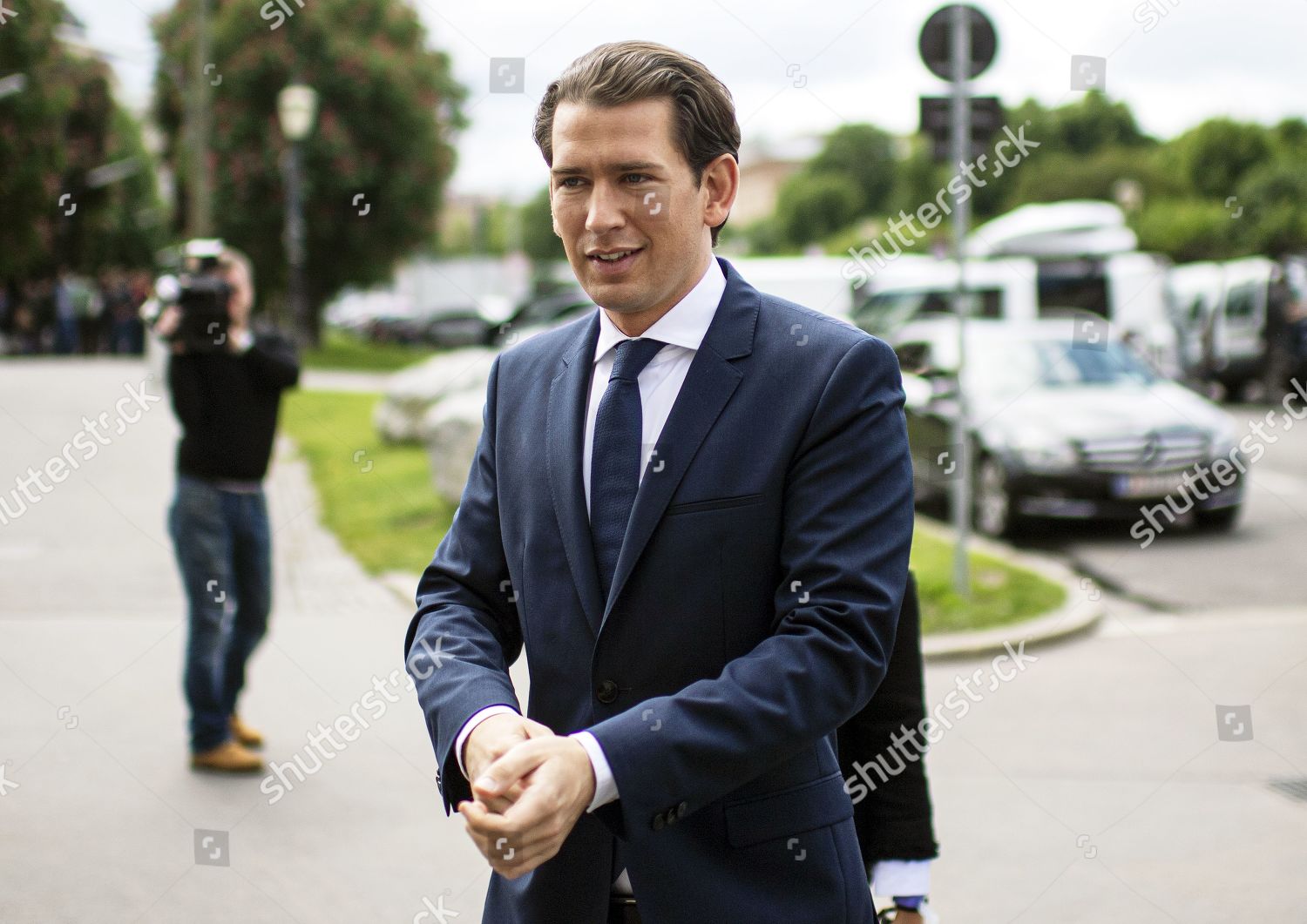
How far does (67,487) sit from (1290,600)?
10.4 meters

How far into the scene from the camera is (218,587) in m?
5.39

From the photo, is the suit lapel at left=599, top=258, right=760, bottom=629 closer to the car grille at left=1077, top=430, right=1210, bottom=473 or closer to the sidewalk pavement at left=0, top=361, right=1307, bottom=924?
the sidewalk pavement at left=0, top=361, right=1307, bottom=924

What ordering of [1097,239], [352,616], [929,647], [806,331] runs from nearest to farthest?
[806,331], [929,647], [352,616], [1097,239]

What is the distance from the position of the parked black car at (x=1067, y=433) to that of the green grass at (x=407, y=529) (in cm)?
79

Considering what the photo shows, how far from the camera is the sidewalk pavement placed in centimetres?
429

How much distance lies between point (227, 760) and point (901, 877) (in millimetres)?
3773

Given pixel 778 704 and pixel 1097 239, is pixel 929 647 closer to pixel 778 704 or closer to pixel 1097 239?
pixel 778 704

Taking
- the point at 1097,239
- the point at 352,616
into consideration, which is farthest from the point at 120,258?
the point at 352,616

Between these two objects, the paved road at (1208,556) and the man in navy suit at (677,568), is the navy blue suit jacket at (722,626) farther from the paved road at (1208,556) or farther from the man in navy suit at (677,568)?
the paved road at (1208,556)

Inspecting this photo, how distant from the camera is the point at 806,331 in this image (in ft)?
5.85

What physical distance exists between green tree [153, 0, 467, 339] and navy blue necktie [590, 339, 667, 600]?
30.9 m

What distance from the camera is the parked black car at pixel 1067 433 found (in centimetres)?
1014

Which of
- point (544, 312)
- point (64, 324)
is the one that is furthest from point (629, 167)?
point (64, 324)

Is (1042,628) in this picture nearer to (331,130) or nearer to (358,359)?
(331,130)
